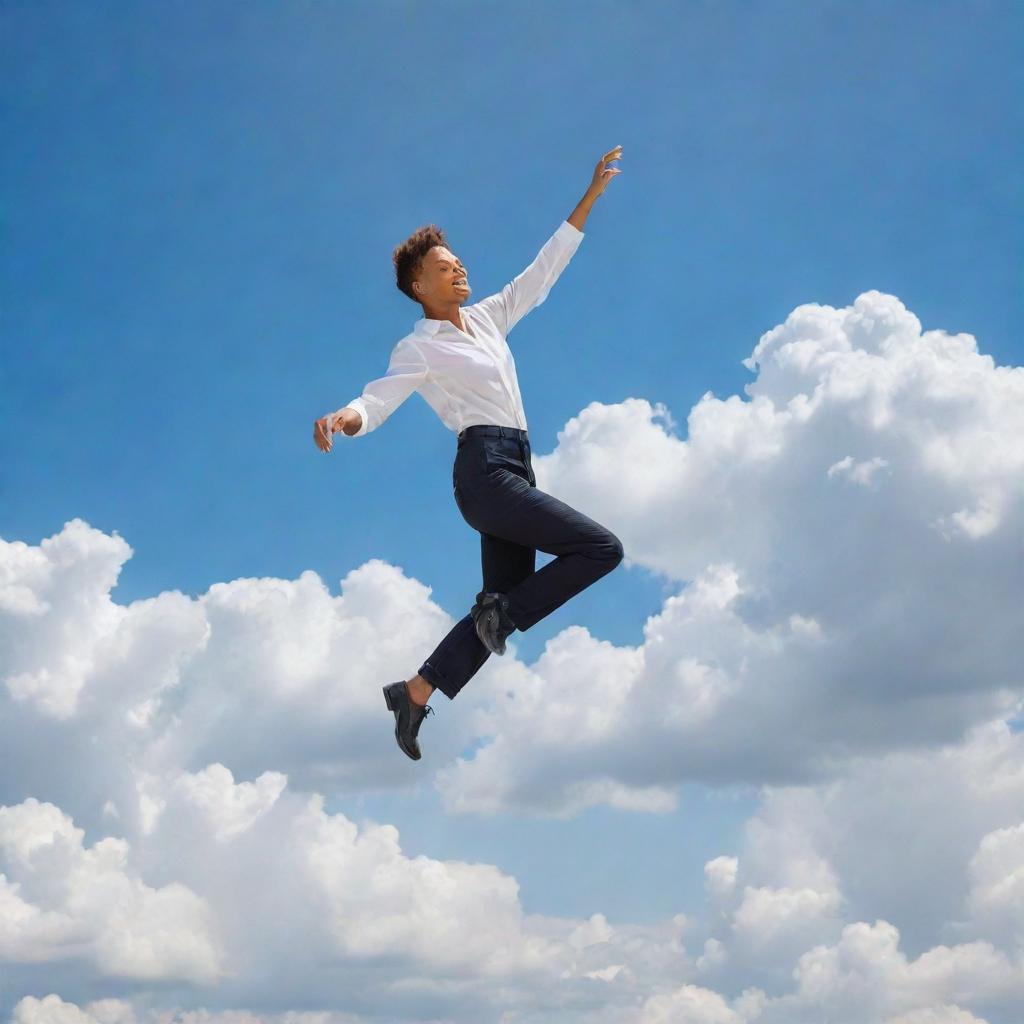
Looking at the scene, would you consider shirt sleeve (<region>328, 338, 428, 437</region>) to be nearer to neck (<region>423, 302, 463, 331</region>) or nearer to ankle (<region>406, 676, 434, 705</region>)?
neck (<region>423, 302, 463, 331</region>)

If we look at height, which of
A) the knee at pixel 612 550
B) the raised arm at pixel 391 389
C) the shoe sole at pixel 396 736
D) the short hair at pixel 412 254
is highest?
the short hair at pixel 412 254

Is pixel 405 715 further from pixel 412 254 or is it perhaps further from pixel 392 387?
pixel 412 254

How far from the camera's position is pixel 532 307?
9508 millimetres

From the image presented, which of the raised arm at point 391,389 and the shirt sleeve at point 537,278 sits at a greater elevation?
the shirt sleeve at point 537,278

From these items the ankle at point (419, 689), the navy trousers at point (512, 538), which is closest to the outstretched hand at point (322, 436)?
the navy trousers at point (512, 538)

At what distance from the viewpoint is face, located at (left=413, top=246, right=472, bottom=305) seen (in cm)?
863

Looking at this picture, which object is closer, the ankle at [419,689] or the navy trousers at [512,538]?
the navy trousers at [512,538]

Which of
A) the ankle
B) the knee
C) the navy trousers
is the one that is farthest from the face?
the ankle

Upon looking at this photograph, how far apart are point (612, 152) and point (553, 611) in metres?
3.95

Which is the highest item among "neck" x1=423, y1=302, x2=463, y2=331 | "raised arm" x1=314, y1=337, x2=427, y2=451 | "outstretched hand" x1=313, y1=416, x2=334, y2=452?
"neck" x1=423, y1=302, x2=463, y2=331

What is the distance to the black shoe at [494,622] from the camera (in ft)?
27.0

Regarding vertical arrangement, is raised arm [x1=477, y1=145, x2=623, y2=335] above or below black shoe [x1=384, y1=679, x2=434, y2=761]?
above

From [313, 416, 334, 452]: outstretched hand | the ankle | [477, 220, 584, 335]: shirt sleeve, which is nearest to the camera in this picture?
[313, 416, 334, 452]: outstretched hand

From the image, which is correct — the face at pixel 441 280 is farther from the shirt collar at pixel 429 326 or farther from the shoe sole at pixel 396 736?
the shoe sole at pixel 396 736
